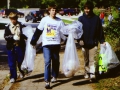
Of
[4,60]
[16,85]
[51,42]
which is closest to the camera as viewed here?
[51,42]

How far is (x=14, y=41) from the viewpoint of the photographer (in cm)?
723

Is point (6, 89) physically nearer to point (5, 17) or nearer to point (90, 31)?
point (90, 31)

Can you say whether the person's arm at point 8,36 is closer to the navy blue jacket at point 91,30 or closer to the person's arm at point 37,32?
the person's arm at point 37,32

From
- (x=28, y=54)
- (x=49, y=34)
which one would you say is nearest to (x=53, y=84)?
(x=28, y=54)

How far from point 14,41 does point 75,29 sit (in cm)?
145

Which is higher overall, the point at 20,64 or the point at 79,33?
the point at 79,33

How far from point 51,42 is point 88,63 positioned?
1132mm

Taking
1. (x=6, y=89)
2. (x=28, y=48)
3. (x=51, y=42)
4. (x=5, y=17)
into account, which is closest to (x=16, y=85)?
(x=6, y=89)

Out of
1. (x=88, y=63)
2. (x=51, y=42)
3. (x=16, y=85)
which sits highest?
(x=51, y=42)

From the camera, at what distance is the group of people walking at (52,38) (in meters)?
6.62

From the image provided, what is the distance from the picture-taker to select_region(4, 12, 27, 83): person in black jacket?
715 centimetres

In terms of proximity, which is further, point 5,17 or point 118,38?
point 5,17

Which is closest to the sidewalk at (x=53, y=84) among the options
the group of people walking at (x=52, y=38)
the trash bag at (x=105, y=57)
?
the group of people walking at (x=52, y=38)

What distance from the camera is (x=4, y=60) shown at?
439 inches
